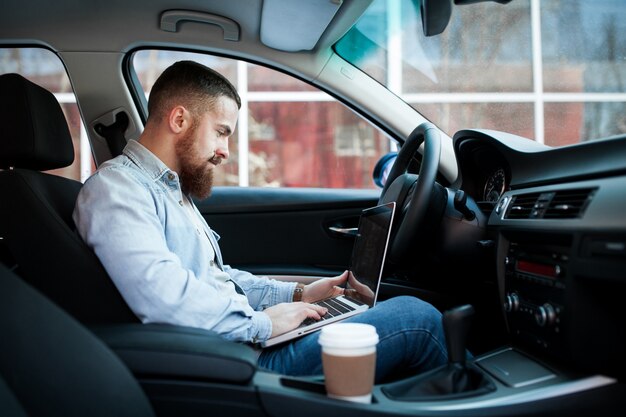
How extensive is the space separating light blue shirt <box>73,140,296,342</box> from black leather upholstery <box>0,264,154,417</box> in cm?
20

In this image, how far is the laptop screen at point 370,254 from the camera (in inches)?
64.5

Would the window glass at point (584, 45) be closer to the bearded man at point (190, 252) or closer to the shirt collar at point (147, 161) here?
the bearded man at point (190, 252)

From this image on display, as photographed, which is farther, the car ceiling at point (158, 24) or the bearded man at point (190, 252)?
the car ceiling at point (158, 24)

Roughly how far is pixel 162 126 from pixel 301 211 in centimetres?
125

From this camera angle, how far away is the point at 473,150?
209cm

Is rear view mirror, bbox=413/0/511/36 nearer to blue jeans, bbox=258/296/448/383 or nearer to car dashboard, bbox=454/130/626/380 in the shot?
car dashboard, bbox=454/130/626/380

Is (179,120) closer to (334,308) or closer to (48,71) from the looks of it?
(334,308)

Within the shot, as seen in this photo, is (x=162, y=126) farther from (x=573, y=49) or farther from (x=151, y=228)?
(x=573, y=49)

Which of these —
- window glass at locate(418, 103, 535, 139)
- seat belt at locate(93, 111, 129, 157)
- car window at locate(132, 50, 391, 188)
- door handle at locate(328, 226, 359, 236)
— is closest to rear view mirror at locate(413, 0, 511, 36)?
window glass at locate(418, 103, 535, 139)

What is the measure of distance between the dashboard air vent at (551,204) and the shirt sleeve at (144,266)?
0.71 m

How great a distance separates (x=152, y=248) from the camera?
137cm

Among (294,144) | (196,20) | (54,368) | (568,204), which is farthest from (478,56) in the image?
(54,368)

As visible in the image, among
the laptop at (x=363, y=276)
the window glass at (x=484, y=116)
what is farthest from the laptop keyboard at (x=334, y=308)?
the window glass at (x=484, y=116)

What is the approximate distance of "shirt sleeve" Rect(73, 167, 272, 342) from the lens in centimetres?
134
